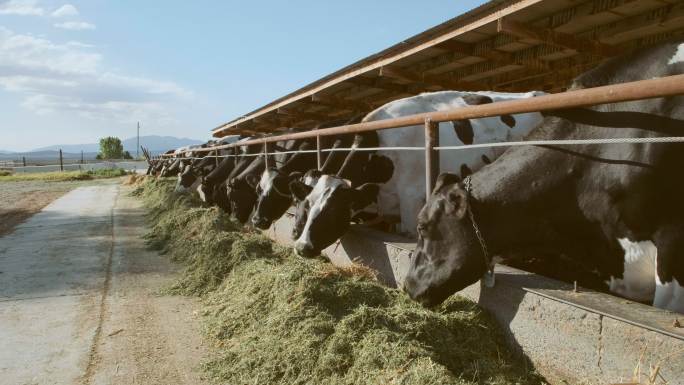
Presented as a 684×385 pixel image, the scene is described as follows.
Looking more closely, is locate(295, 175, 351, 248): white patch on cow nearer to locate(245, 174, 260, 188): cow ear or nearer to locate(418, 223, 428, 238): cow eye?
locate(418, 223, 428, 238): cow eye

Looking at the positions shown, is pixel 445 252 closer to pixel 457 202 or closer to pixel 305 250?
pixel 457 202

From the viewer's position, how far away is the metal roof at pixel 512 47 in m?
5.08

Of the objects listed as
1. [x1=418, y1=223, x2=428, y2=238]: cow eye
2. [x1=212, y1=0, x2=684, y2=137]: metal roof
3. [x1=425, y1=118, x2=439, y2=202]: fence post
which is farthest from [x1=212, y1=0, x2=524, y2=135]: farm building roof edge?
[x1=418, y1=223, x2=428, y2=238]: cow eye

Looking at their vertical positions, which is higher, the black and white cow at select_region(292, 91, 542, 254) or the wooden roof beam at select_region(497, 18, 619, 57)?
the wooden roof beam at select_region(497, 18, 619, 57)

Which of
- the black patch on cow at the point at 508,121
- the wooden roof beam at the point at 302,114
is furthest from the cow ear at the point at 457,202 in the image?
the wooden roof beam at the point at 302,114

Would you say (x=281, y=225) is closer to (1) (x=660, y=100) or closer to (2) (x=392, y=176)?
(2) (x=392, y=176)

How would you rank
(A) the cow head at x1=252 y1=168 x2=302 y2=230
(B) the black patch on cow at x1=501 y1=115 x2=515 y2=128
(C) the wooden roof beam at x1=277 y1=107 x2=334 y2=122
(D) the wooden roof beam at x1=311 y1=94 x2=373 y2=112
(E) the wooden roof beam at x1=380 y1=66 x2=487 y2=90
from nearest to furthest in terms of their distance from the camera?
(B) the black patch on cow at x1=501 y1=115 x2=515 y2=128, (A) the cow head at x1=252 y1=168 x2=302 y2=230, (E) the wooden roof beam at x1=380 y1=66 x2=487 y2=90, (D) the wooden roof beam at x1=311 y1=94 x2=373 y2=112, (C) the wooden roof beam at x1=277 y1=107 x2=334 y2=122

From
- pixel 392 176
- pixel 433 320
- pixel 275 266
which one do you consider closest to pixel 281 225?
pixel 392 176

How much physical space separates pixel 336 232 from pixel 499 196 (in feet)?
7.40

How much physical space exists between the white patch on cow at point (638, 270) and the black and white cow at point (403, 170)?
2.57 metres

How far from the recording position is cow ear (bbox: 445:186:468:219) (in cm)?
334

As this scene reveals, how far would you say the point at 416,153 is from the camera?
242 inches

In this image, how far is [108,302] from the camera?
5090mm

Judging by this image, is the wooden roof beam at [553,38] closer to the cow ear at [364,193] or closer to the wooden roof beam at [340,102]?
the cow ear at [364,193]
